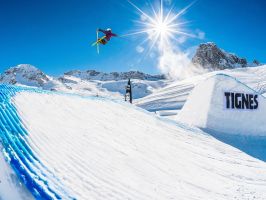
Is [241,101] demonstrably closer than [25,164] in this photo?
No

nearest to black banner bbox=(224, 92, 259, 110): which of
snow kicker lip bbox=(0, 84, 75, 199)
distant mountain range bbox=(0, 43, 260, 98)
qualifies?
snow kicker lip bbox=(0, 84, 75, 199)

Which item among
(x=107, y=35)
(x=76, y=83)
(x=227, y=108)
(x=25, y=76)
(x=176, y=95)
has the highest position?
(x=25, y=76)

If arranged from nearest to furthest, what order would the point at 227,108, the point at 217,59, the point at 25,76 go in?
the point at 227,108 → the point at 217,59 → the point at 25,76

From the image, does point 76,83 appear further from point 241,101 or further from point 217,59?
point 241,101

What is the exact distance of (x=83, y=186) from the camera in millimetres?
4539

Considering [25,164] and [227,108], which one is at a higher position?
[227,108]

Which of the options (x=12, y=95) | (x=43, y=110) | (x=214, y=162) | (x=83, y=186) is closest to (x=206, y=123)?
(x=214, y=162)

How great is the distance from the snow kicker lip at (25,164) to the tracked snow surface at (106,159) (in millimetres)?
13

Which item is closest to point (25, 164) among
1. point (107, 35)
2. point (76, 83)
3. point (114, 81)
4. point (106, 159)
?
point (106, 159)

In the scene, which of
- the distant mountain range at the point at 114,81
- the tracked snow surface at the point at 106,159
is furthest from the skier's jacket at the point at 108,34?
the distant mountain range at the point at 114,81

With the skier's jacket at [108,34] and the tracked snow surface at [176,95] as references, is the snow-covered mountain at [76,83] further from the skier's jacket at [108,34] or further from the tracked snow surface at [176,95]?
the skier's jacket at [108,34]

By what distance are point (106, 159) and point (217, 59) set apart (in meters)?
167

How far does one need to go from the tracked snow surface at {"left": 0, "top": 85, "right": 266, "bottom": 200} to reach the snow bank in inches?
85.6

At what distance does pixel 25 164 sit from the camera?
4.71 meters
